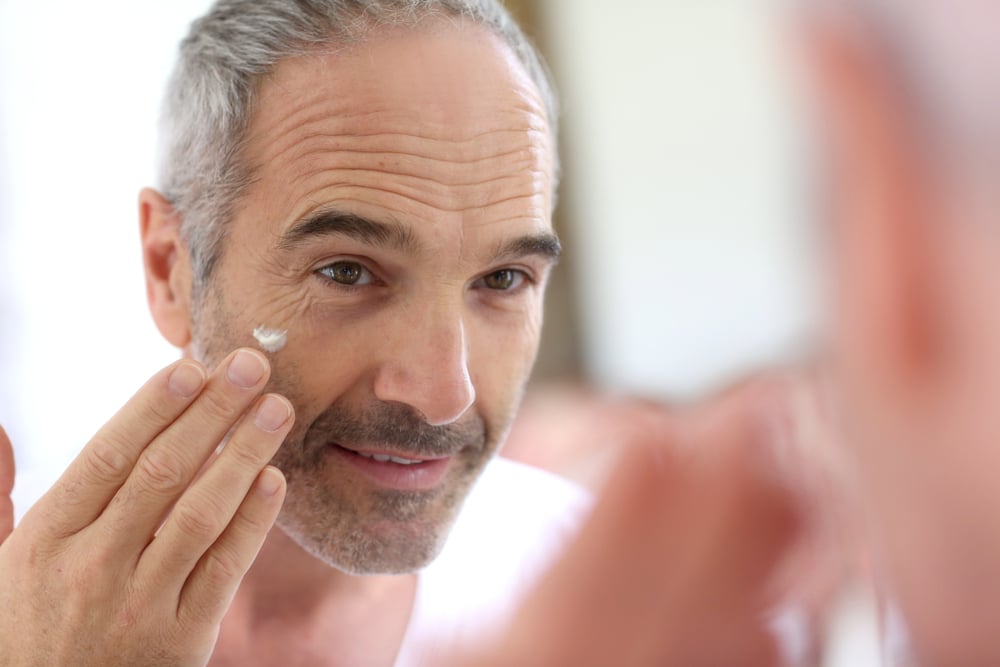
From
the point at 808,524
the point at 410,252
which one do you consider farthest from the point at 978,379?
the point at 410,252

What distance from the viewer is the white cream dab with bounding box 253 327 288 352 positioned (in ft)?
Answer: 2.52

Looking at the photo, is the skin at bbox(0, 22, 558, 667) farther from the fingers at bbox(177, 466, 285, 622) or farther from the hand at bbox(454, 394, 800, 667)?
the hand at bbox(454, 394, 800, 667)

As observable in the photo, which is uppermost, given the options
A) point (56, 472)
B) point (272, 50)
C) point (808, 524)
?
point (272, 50)

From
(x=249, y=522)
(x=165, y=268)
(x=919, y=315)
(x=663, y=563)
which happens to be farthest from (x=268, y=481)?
(x=919, y=315)

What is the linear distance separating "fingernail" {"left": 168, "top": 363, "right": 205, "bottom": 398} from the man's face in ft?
0.31

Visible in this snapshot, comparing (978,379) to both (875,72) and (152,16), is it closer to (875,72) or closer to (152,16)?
(875,72)

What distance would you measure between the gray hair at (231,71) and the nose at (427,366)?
18 centimetres

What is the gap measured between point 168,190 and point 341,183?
18 centimetres

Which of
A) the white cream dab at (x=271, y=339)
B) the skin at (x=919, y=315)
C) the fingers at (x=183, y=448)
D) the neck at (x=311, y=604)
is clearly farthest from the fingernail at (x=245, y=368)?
the skin at (x=919, y=315)

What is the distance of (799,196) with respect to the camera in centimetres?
35

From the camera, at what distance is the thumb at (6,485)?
32.5 inches

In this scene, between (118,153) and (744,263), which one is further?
(118,153)

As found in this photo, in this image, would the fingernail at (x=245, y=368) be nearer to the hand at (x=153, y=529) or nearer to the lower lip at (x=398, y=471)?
the hand at (x=153, y=529)

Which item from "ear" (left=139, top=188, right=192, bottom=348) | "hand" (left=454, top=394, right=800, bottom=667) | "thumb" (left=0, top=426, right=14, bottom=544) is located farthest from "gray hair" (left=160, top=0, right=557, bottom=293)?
"hand" (left=454, top=394, right=800, bottom=667)
